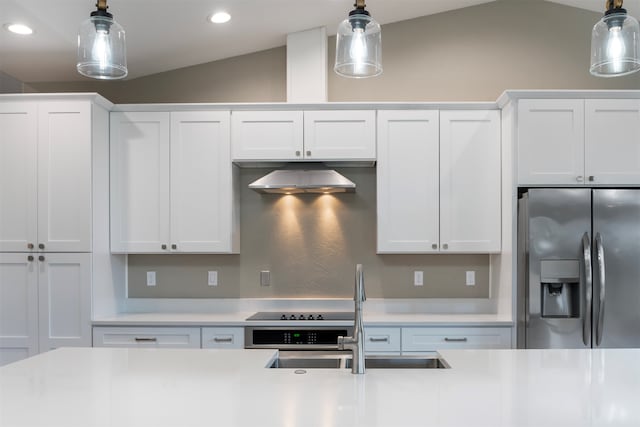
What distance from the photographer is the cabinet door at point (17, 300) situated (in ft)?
11.1

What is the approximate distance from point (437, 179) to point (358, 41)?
198 cm

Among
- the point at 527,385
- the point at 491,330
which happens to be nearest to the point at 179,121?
the point at 491,330

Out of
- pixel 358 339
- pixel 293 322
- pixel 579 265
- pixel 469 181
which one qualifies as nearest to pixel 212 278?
pixel 293 322

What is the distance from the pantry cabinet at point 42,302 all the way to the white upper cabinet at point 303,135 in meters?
1.36

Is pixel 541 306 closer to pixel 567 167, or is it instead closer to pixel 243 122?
pixel 567 167

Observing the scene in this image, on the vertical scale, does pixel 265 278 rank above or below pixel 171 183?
below

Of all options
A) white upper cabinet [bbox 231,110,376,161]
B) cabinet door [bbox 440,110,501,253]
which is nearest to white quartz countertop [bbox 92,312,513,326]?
cabinet door [bbox 440,110,501,253]

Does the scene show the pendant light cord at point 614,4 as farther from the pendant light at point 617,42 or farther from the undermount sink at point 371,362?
the undermount sink at point 371,362

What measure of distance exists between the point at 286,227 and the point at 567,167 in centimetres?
205

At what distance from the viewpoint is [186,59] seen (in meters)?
3.86

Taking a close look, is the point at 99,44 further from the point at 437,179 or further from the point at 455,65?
the point at 455,65

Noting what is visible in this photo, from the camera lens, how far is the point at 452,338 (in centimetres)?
335

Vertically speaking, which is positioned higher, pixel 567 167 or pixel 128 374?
pixel 567 167

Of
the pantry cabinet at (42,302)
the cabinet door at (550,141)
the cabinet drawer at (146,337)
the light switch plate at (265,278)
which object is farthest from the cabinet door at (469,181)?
the pantry cabinet at (42,302)
